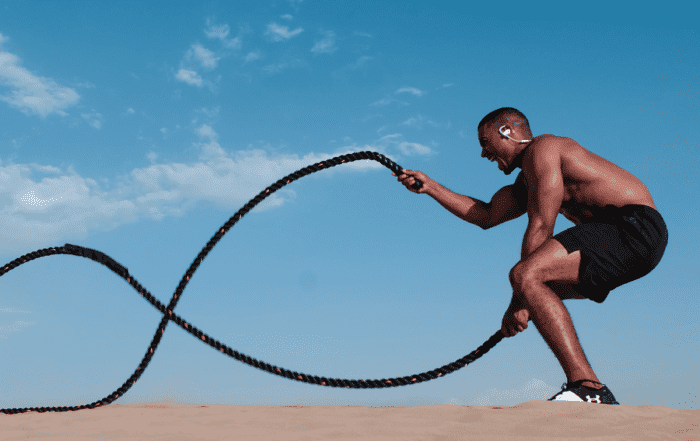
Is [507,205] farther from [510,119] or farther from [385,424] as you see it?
[385,424]

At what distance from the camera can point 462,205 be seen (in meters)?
5.97

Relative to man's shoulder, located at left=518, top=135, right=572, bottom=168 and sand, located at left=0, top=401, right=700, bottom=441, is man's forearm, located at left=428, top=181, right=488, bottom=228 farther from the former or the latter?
sand, located at left=0, top=401, right=700, bottom=441

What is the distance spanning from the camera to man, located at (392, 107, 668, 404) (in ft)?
14.6

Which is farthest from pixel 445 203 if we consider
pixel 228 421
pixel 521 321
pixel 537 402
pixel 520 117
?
pixel 228 421

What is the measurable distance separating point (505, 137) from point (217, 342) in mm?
3387

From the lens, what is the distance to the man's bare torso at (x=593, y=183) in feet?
16.2

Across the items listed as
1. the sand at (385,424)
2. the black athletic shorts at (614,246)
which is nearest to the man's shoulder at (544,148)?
the black athletic shorts at (614,246)

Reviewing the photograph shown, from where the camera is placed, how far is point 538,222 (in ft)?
15.5

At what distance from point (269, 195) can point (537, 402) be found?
3319 millimetres

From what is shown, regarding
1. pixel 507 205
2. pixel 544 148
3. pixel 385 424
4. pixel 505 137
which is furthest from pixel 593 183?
pixel 385 424

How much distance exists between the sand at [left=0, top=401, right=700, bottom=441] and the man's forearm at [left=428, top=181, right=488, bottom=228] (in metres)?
2.18

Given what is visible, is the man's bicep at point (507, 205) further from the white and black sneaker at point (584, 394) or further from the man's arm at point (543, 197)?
the white and black sneaker at point (584, 394)

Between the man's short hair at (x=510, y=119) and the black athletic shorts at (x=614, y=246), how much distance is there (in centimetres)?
109

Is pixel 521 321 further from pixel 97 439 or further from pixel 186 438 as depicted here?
pixel 97 439
